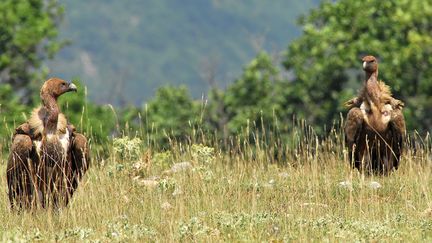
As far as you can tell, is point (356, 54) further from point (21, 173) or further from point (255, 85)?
point (21, 173)

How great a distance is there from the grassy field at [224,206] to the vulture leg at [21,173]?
0.26m

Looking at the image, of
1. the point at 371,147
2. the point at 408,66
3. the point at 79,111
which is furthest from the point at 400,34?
the point at 371,147

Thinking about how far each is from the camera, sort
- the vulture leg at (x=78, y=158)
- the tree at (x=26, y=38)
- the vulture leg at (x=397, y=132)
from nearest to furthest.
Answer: the vulture leg at (x=78, y=158) < the vulture leg at (x=397, y=132) < the tree at (x=26, y=38)

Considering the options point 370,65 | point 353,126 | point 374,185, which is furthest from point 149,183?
point 370,65

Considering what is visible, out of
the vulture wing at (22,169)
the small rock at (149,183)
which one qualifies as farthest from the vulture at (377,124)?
the vulture wing at (22,169)

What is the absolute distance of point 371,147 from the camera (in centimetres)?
1390

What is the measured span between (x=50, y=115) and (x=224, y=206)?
227 centimetres

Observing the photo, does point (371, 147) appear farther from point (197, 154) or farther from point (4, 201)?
point (4, 201)

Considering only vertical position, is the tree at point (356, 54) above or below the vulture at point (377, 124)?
A: above

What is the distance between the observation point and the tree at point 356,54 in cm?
3556

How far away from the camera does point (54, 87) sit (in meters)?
10.9

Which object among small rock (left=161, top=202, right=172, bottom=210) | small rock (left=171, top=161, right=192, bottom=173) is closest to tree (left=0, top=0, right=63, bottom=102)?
small rock (left=171, top=161, right=192, bottom=173)

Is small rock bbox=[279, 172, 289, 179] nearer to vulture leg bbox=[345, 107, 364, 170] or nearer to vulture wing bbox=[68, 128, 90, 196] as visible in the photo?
vulture leg bbox=[345, 107, 364, 170]

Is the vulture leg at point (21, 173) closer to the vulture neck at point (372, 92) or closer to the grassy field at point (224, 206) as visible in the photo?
the grassy field at point (224, 206)
